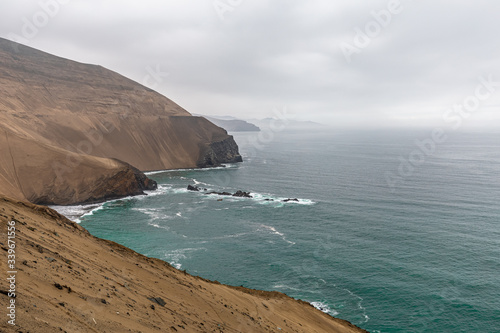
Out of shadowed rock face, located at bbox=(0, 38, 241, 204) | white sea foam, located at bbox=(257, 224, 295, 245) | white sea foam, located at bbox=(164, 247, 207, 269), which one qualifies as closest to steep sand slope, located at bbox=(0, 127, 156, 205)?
shadowed rock face, located at bbox=(0, 38, 241, 204)

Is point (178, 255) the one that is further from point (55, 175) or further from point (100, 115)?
point (100, 115)

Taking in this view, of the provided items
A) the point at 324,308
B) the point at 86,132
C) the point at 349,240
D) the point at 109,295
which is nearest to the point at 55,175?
the point at 86,132

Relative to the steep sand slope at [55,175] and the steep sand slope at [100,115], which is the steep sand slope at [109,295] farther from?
the steep sand slope at [100,115]

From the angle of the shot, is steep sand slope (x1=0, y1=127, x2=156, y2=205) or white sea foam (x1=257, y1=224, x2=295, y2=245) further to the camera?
steep sand slope (x1=0, y1=127, x2=156, y2=205)

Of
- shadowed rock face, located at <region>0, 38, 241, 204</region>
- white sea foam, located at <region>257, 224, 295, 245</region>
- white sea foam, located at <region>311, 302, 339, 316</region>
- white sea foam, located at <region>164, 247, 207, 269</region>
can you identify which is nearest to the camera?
white sea foam, located at <region>311, 302, 339, 316</region>

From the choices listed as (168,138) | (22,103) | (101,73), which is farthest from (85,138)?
(101,73)

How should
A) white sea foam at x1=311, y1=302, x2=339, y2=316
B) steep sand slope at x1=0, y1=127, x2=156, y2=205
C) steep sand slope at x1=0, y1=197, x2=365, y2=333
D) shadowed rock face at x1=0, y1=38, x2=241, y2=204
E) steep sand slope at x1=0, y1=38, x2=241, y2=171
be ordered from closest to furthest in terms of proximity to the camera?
steep sand slope at x1=0, y1=197, x2=365, y2=333, white sea foam at x1=311, y1=302, x2=339, y2=316, steep sand slope at x1=0, y1=127, x2=156, y2=205, shadowed rock face at x1=0, y1=38, x2=241, y2=204, steep sand slope at x1=0, y1=38, x2=241, y2=171

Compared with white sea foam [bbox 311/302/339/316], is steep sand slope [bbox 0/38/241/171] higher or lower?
higher

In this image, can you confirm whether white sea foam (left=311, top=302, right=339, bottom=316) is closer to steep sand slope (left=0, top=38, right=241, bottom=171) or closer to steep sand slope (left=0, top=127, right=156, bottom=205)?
steep sand slope (left=0, top=127, right=156, bottom=205)
